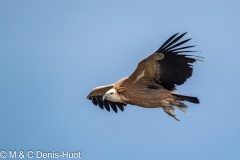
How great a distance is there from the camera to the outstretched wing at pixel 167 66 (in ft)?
61.4

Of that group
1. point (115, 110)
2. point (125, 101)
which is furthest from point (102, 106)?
point (125, 101)

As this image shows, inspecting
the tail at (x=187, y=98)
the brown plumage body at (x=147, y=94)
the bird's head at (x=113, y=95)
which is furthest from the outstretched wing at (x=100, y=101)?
the tail at (x=187, y=98)

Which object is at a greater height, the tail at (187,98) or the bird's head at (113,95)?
the bird's head at (113,95)

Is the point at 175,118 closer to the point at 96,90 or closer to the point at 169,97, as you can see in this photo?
the point at 169,97

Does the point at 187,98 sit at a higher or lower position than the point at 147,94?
lower

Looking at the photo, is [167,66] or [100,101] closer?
[167,66]

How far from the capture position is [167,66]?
19.0 meters

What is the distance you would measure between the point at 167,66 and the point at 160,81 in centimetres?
54

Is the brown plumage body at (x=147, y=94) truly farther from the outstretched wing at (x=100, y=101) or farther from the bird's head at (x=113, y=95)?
the outstretched wing at (x=100, y=101)

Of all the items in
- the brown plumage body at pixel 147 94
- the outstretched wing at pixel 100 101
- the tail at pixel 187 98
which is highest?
the outstretched wing at pixel 100 101

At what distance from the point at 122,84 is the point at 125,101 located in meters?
0.45

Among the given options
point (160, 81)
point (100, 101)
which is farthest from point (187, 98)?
point (100, 101)

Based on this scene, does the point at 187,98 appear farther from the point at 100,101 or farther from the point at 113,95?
the point at 100,101

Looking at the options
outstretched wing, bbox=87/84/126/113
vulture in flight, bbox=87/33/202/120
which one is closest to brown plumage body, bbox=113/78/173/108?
vulture in flight, bbox=87/33/202/120
